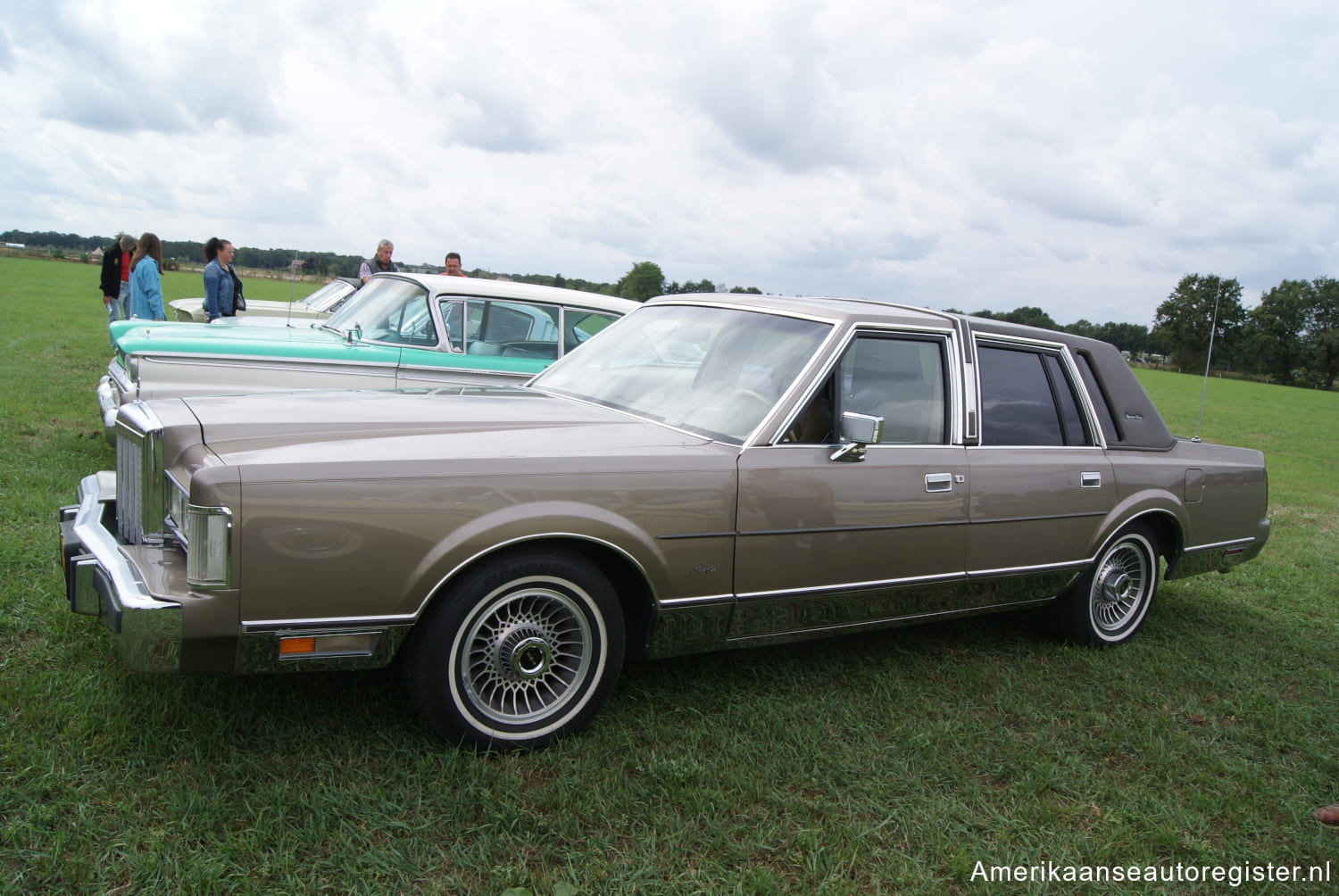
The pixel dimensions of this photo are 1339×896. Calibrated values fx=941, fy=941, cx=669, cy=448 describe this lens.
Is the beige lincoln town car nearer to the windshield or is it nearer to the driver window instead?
the driver window

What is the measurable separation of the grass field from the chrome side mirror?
3.24 ft

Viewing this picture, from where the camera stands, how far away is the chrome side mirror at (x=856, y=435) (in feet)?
11.3

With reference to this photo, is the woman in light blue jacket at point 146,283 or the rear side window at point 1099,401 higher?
the woman in light blue jacket at point 146,283

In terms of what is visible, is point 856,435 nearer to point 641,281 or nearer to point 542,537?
point 542,537

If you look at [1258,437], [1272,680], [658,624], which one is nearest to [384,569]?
[658,624]

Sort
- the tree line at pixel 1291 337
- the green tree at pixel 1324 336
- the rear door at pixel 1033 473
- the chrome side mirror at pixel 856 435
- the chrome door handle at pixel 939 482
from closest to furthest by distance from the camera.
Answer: the chrome side mirror at pixel 856 435, the chrome door handle at pixel 939 482, the rear door at pixel 1033 473, the tree line at pixel 1291 337, the green tree at pixel 1324 336

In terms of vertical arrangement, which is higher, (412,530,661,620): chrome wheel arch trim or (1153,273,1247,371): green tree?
(1153,273,1247,371): green tree

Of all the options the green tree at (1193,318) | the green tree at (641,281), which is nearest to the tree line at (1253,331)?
the green tree at (1193,318)

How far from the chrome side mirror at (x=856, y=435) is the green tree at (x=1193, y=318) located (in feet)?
79.1

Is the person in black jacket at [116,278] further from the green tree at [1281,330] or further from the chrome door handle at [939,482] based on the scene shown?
the green tree at [1281,330]

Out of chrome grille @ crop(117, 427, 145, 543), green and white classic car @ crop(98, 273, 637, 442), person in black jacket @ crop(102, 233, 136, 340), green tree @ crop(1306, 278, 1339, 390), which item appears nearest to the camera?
chrome grille @ crop(117, 427, 145, 543)

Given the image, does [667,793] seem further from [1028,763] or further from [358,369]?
[358,369]

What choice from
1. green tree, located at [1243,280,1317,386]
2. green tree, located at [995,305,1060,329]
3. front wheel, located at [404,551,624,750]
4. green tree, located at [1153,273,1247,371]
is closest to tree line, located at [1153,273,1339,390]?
green tree, located at [1243,280,1317,386]

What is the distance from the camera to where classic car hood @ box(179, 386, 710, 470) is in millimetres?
2920
